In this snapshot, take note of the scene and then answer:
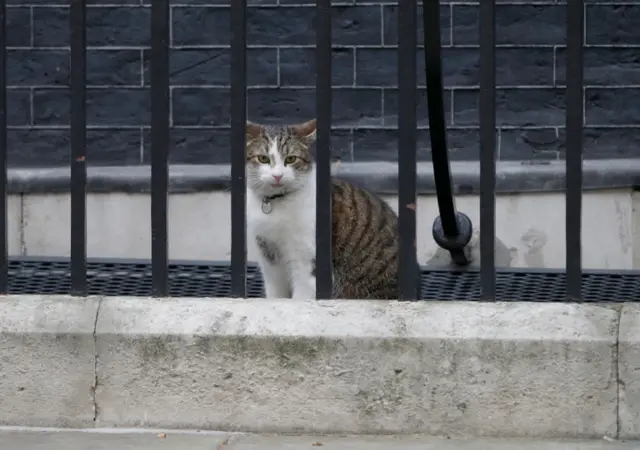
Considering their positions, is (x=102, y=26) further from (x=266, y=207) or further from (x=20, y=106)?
(x=266, y=207)

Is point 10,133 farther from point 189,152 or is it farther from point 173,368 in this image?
point 173,368

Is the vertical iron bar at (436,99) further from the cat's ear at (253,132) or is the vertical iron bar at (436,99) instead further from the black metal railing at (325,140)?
the cat's ear at (253,132)

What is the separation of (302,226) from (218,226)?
2031 millimetres

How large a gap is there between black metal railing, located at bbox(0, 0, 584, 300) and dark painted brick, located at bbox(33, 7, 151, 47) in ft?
10.6

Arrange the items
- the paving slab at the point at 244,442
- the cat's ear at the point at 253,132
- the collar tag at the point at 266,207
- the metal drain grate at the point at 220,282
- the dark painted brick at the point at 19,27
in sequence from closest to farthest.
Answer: the paving slab at the point at 244,442 < the metal drain grate at the point at 220,282 < the collar tag at the point at 266,207 < the cat's ear at the point at 253,132 < the dark painted brick at the point at 19,27

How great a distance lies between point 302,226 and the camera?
17.1 feet

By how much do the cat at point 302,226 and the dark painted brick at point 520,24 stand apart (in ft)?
6.17

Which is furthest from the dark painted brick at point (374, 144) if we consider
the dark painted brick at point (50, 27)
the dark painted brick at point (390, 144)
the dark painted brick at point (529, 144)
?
the dark painted brick at point (50, 27)

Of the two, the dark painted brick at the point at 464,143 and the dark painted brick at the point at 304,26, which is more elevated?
the dark painted brick at the point at 304,26

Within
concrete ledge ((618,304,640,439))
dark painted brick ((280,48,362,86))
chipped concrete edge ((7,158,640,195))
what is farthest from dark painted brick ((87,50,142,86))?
concrete ledge ((618,304,640,439))

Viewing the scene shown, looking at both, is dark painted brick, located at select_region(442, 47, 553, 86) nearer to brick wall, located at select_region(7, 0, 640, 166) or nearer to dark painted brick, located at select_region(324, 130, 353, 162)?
brick wall, located at select_region(7, 0, 640, 166)

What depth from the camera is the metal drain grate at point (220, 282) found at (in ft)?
16.1

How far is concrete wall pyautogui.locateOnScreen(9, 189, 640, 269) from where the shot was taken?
7066 mm

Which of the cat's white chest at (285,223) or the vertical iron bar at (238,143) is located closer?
the vertical iron bar at (238,143)
